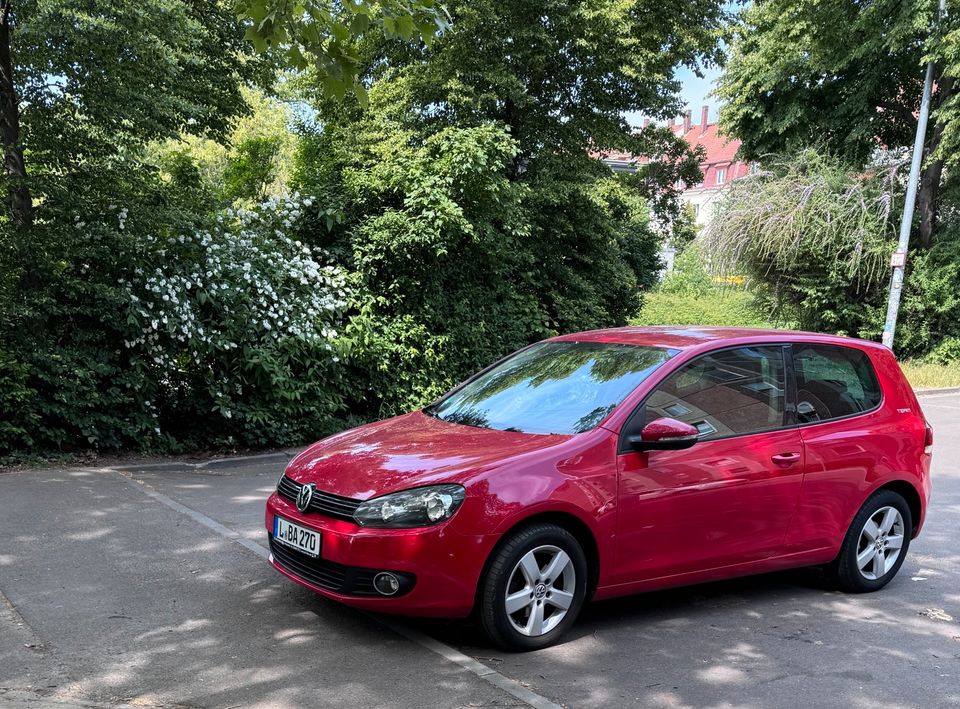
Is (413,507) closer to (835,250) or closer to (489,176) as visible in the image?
(489,176)

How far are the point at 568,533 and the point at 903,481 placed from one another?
2.72 meters

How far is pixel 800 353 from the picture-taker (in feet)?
18.9

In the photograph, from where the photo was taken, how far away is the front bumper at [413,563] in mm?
4254

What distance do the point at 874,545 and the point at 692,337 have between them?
1.88 m

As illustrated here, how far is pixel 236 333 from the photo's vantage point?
9836 mm

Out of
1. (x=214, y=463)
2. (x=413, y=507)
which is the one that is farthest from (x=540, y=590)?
(x=214, y=463)

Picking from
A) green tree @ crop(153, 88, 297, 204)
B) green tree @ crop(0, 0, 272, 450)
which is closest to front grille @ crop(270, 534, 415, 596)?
green tree @ crop(0, 0, 272, 450)

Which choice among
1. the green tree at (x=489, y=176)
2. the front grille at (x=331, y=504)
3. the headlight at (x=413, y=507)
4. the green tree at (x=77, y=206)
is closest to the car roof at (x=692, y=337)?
the headlight at (x=413, y=507)

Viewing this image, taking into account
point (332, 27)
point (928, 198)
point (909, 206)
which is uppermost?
point (928, 198)

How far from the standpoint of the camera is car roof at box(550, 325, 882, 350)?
5.50 meters

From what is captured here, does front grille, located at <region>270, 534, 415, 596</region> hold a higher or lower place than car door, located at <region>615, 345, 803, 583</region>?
lower

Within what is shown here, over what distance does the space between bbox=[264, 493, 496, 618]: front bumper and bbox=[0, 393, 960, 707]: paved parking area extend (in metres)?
0.27

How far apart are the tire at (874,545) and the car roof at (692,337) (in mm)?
1088

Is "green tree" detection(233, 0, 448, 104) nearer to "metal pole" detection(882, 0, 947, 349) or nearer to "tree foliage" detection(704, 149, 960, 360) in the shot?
"metal pole" detection(882, 0, 947, 349)
